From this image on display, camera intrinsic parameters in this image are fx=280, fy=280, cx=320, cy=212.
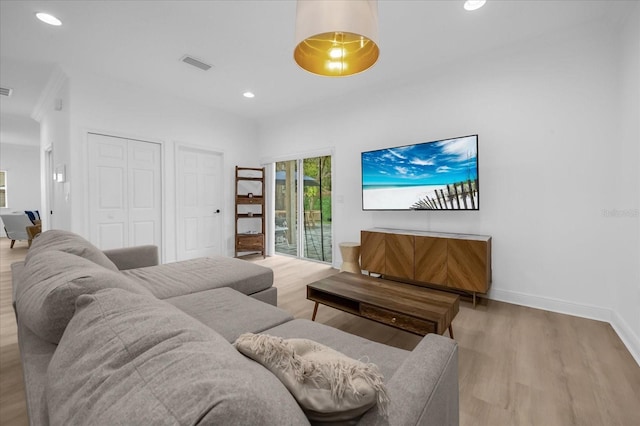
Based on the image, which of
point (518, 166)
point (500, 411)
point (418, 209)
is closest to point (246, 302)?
point (500, 411)

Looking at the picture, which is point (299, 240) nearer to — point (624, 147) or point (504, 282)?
point (504, 282)

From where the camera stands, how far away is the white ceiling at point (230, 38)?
2.40 meters

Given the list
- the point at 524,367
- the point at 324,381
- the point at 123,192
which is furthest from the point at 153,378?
the point at 123,192

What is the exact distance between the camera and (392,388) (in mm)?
783

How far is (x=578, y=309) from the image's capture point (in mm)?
2645

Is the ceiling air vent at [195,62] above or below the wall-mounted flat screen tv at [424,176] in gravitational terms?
above

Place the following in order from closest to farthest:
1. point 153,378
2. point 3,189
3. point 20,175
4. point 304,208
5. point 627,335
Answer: point 153,378 < point 627,335 < point 304,208 < point 3,189 < point 20,175

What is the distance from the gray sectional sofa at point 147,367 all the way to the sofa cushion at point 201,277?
2.64 ft

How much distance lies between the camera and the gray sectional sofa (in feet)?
1.50

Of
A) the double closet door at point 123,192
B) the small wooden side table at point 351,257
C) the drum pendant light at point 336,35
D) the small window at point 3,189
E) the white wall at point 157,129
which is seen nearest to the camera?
the drum pendant light at point 336,35

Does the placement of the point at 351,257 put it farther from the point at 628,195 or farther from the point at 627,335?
the point at 628,195

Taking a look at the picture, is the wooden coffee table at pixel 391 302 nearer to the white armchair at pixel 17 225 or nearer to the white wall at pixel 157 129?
the white wall at pixel 157 129

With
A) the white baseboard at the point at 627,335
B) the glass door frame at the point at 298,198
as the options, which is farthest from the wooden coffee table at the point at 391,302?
the glass door frame at the point at 298,198

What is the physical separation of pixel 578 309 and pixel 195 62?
481 centimetres
